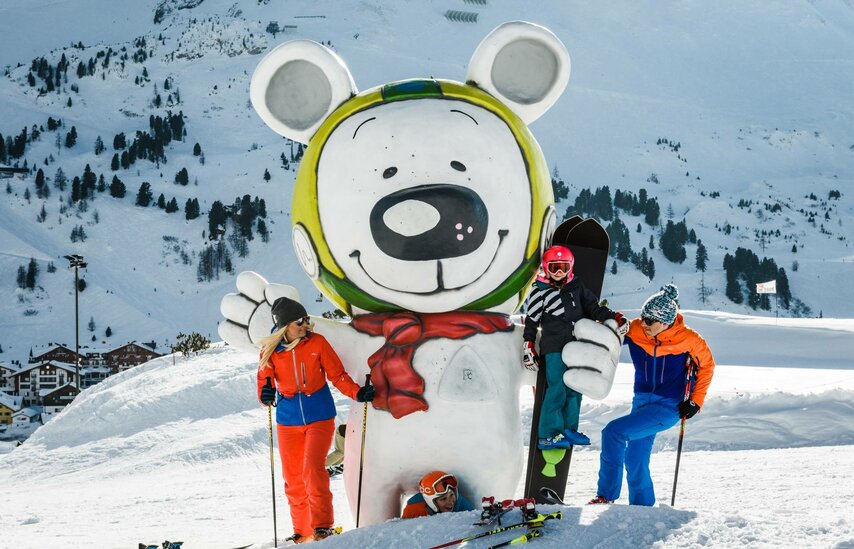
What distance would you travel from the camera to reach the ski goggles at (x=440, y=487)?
4.10 metres

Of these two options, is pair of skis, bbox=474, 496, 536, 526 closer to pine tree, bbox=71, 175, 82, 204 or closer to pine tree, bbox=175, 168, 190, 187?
pine tree, bbox=71, 175, 82, 204

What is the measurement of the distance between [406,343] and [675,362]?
1346 millimetres

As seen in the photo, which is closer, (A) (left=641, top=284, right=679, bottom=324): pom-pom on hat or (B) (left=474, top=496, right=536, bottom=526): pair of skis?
(B) (left=474, top=496, right=536, bottom=526): pair of skis

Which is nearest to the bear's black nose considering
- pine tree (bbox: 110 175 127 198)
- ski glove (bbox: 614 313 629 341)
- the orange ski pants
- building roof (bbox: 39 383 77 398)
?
ski glove (bbox: 614 313 629 341)

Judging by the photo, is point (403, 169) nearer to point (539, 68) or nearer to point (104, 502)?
point (539, 68)

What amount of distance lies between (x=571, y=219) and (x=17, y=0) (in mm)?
163013

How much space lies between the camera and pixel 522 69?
15.5 feet

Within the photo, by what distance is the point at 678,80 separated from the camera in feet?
347

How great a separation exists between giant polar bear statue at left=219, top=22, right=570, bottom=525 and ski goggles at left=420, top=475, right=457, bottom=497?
0.52 ft

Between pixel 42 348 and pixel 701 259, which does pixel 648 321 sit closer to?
pixel 42 348

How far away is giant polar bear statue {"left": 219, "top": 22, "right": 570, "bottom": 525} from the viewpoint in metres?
4.23

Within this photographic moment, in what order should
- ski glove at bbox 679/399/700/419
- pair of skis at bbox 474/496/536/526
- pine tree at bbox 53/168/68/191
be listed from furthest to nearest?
pine tree at bbox 53/168/68/191, ski glove at bbox 679/399/700/419, pair of skis at bbox 474/496/536/526

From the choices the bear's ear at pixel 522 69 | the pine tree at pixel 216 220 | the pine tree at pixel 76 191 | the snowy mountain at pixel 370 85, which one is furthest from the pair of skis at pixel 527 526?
the pine tree at pixel 76 191

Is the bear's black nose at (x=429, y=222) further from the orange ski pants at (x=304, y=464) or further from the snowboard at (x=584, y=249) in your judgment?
the orange ski pants at (x=304, y=464)
